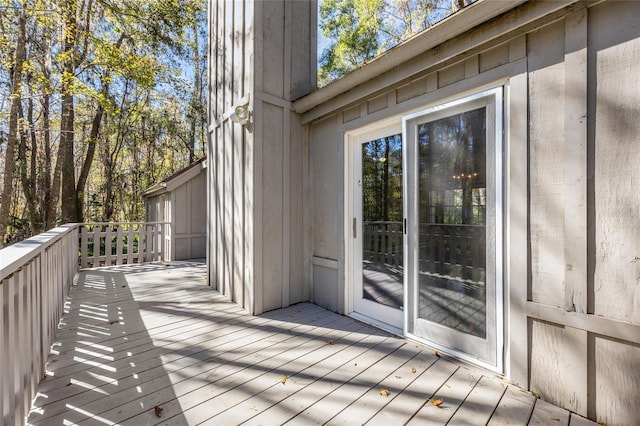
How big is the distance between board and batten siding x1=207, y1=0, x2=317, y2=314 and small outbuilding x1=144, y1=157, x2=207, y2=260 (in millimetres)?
3214

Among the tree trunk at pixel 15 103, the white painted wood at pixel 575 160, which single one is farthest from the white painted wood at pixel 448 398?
the tree trunk at pixel 15 103

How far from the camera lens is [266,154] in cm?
345

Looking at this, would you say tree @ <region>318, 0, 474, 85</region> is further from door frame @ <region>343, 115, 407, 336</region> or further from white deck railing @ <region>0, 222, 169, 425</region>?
white deck railing @ <region>0, 222, 169, 425</region>

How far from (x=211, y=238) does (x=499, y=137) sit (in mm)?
4159

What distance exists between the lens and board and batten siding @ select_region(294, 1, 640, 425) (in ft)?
5.01

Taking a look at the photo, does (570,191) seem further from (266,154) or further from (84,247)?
(84,247)

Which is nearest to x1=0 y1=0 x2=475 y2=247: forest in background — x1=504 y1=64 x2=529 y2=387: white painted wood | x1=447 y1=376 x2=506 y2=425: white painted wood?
x1=504 y1=64 x2=529 y2=387: white painted wood

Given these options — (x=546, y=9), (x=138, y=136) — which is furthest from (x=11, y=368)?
(x=138, y=136)

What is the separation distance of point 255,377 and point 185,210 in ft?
19.0

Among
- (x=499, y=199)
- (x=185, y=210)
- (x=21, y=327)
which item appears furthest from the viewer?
(x=185, y=210)

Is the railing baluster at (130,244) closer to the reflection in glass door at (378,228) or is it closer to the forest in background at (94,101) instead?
the forest in background at (94,101)

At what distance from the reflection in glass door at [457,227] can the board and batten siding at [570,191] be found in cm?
11

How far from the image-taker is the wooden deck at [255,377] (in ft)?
5.44

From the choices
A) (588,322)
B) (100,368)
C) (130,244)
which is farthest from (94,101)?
(588,322)
